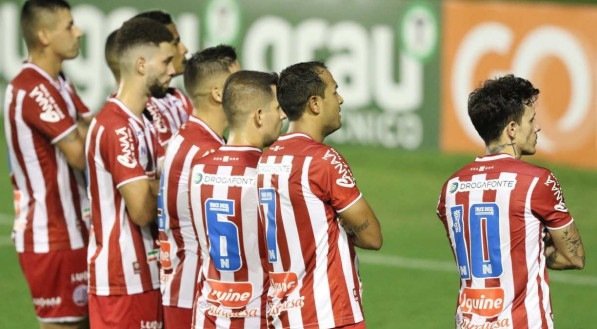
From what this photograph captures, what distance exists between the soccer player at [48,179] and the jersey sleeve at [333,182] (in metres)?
2.22

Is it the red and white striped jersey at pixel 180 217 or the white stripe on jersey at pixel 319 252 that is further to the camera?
the red and white striped jersey at pixel 180 217

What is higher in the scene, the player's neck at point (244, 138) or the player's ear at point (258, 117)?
the player's ear at point (258, 117)

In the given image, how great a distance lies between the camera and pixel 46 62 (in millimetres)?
8547

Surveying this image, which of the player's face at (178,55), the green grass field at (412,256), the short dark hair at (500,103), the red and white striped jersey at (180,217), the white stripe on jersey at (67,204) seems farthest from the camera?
the green grass field at (412,256)

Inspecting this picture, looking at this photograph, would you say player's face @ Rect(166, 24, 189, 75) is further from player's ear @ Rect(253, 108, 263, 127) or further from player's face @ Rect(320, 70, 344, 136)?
player's face @ Rect(320, 70, 344, 136)

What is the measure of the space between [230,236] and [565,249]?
1.65m

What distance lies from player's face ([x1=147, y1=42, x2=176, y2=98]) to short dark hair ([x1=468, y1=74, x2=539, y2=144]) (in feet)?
6.46

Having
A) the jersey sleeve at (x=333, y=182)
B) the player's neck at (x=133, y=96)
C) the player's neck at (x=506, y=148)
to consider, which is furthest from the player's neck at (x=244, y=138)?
the player's neck at (x=506, y=148)

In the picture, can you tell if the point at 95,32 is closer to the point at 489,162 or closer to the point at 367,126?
the point at 367,126

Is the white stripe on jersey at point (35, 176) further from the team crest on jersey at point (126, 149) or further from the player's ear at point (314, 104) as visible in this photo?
the player's ear at point (314, 104)

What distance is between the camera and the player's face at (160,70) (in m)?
7.68

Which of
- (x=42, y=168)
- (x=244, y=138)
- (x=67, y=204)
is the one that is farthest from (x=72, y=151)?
(x=244, y=138)

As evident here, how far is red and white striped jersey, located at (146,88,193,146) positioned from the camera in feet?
27.4

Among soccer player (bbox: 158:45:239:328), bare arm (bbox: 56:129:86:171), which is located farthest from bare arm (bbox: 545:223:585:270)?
bare arm (bbox: 56:129:86:171)
